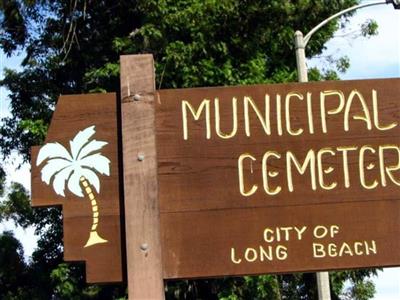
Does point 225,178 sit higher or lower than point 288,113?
lower

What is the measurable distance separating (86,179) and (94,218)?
0.18 metres

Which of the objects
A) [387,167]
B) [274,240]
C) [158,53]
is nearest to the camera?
[274,240]

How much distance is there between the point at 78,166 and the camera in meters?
3.65

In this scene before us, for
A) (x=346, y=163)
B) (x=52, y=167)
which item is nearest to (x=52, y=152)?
(x=52, y=167)

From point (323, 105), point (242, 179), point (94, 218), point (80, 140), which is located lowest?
point (94, 218)

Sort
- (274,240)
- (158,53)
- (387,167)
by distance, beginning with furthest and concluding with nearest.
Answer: (158,53), (387,167), (274,240)

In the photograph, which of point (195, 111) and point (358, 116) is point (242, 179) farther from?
point (358, 116)

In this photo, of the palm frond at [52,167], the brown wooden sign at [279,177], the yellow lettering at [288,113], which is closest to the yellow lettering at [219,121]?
the brown wooden sign at [279,177]

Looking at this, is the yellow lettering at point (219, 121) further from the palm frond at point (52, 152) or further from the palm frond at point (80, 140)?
the palm frond at point (52, 152)

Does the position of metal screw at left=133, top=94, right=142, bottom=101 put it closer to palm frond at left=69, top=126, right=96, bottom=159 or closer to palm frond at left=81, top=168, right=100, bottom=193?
palm frond at left=69, top=126, right=96, bottom=159

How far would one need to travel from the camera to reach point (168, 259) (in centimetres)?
357

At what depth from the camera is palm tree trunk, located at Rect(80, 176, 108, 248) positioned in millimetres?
3590

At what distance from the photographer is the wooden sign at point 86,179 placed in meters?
3.59

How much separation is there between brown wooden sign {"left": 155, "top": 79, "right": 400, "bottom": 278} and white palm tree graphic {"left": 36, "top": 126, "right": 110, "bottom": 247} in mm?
281
